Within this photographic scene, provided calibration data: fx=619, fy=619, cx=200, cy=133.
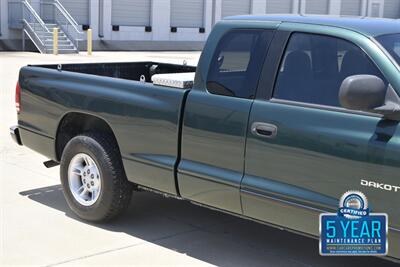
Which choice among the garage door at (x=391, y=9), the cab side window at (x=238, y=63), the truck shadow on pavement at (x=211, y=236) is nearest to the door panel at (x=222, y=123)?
the cab side window at (x=238, y=63)

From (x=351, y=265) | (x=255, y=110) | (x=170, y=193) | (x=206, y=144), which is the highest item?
(x=255, y=110)

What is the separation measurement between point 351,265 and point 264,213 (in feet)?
2.85

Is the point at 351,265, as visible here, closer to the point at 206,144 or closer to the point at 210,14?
the point at 206,144

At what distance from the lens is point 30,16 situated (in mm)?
29016

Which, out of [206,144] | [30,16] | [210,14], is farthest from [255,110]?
[210,14]

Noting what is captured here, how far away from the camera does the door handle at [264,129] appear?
13.5ft

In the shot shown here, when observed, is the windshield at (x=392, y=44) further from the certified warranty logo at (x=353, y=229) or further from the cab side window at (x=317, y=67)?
the certified warranty logo at (x=353, y=229)

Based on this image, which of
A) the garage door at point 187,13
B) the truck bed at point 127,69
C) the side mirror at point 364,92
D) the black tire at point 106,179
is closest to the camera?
the side mirror at point 364,92

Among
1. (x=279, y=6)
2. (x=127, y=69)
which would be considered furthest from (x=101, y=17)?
(x=127, y=69)

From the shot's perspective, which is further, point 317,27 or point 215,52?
point 215,52

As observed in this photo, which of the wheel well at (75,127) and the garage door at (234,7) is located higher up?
the garage door at (234,7)

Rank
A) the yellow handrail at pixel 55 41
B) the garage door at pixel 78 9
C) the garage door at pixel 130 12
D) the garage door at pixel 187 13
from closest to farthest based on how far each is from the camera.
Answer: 1. the yellow handrail at pixel 55 41
2. the garage door at pixel 78 9
3. the garage door at pixel 130 12
4. the garage door at pixel 187 13

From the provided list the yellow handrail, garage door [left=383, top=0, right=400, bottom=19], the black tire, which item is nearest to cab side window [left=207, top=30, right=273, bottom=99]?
the black tire
